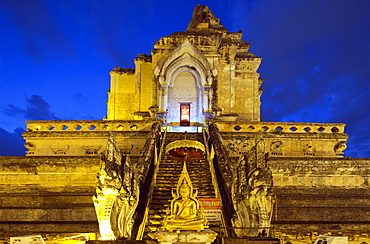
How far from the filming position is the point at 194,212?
27.6 feet

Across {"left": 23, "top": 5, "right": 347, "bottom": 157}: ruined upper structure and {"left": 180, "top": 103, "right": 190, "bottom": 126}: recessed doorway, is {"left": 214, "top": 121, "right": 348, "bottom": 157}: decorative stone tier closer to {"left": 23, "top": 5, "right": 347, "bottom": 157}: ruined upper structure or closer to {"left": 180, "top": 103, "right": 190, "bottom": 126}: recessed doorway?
{"left": 23, "top": 5, "right": 347, "bottom": 157}: ruined upper structure

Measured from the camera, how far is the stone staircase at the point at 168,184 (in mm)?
12031

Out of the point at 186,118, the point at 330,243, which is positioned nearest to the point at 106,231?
the point at 330,243

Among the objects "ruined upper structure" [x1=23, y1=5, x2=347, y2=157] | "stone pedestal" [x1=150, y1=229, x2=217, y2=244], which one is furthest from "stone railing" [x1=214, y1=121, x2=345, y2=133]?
"stone pedestal" [x1=150, y1=229, x2=217, y2=244]

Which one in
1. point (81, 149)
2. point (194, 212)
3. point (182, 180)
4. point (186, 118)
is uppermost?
point (186, 118)

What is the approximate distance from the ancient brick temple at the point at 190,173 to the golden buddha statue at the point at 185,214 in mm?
2001

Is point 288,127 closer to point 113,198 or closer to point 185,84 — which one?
point 185,84

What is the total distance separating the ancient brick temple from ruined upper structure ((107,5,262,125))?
4.0 inches

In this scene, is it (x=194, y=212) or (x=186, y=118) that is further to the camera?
(x=186, y=118)

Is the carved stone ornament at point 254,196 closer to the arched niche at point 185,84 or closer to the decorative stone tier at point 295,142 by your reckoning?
the decorative stone tier at point 295,142

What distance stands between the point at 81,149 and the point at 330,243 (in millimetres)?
13838

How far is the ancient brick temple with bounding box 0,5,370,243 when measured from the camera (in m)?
9.93

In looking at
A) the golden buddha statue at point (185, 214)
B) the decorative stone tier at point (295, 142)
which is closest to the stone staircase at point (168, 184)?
the decorative stone tier at point (295, 142)

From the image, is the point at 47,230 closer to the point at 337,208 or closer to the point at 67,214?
the point at 67,214
